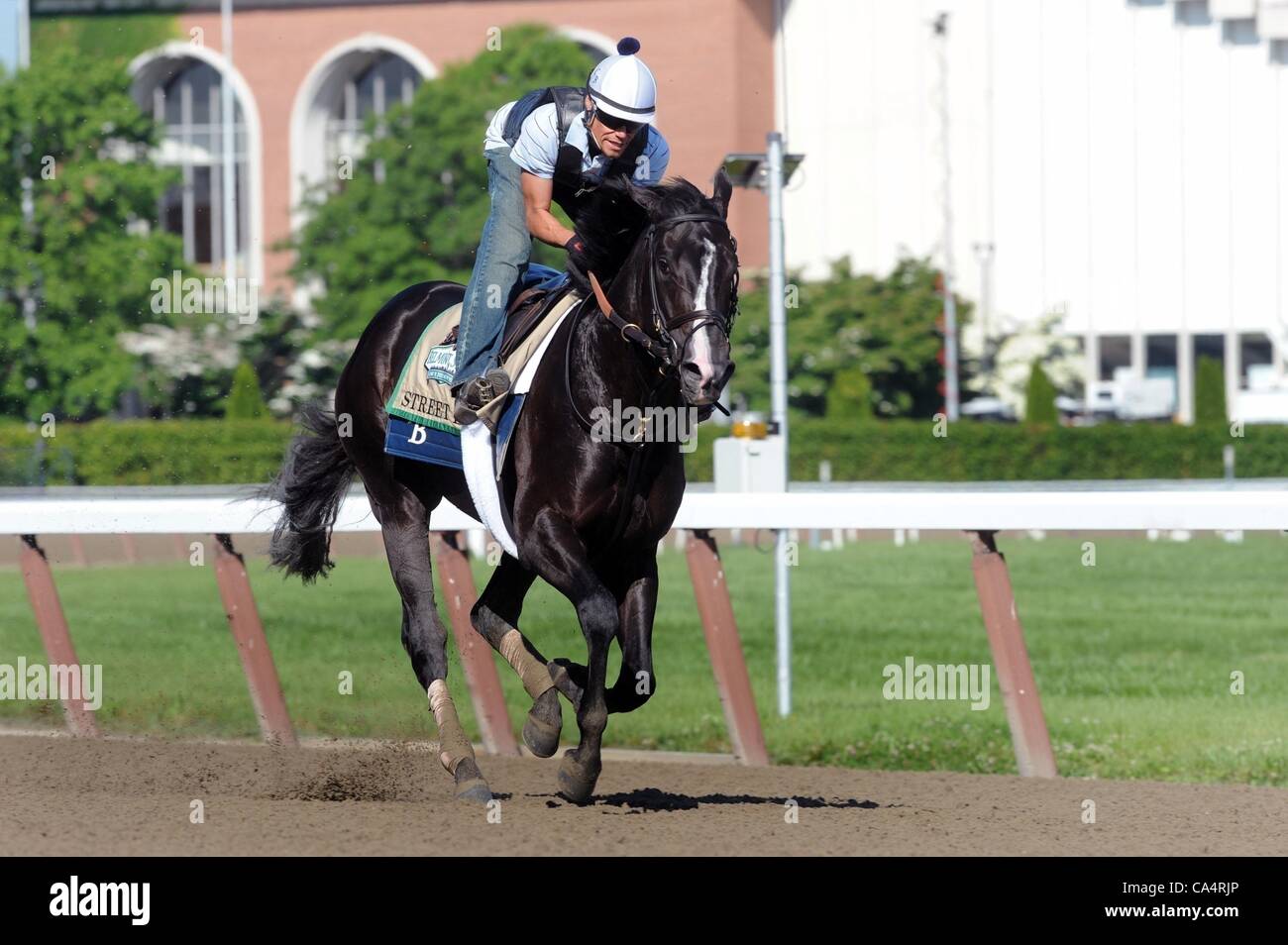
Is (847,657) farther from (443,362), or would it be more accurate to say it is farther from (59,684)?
(443,362)

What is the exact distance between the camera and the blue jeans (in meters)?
6.23

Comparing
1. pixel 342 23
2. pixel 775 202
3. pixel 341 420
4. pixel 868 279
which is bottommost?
pixel 341 420

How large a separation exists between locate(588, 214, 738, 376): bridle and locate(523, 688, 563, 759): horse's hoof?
3.66 feet

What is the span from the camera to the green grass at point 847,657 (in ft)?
27.2

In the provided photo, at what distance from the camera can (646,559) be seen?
6047mm

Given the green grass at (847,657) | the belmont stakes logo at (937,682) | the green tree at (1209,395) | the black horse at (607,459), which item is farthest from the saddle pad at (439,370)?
the green tree at (1209,395)

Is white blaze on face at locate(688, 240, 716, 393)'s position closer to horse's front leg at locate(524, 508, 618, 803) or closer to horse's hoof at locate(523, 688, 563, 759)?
horse's front leg at locate(524, 508, 618, 803)

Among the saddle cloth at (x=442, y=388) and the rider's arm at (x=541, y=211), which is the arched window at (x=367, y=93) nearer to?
the saddle cloth at (x=442, y=388)

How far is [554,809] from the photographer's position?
19.5 ft

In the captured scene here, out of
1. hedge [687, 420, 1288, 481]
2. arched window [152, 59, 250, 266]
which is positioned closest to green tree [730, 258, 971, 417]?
hedge [687, 420, 1288, 481]

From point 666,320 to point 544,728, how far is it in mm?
1323
